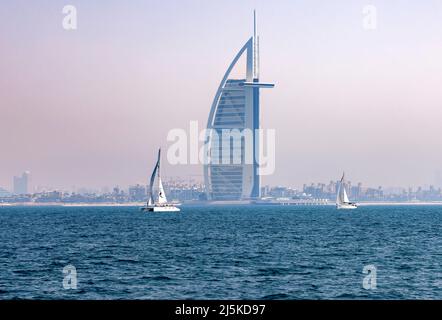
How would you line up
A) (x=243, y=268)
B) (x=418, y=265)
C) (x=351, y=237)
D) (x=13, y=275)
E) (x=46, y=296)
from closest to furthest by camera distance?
1. (x=46, y=296)
2. (x=13, y=275)
3. (x=243, y=268)
4. (x=418, y=265)
5. (x=351, y=237)

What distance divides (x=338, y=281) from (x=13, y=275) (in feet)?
79.5

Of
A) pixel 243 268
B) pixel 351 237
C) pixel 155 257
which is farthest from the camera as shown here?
pixel 351 237

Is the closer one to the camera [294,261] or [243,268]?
[243,268]

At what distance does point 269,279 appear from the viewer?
49.9 m

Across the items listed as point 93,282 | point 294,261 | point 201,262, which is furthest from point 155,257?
point 93,282

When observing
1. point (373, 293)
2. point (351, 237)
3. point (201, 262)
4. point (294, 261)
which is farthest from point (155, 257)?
point (351, 237)

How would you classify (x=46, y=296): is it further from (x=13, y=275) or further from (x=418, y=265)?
(x=418, y=265)

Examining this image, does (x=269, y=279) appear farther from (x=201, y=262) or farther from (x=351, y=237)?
(x=351, y=237)
